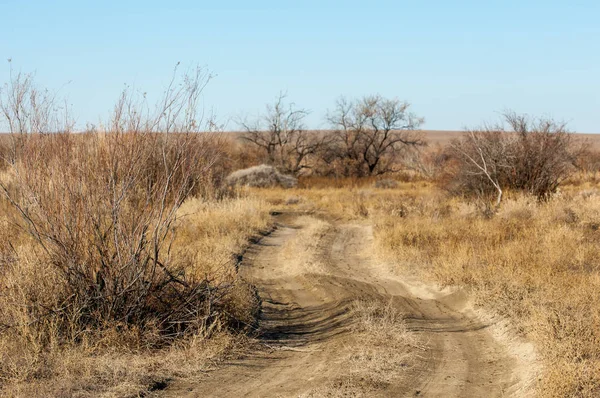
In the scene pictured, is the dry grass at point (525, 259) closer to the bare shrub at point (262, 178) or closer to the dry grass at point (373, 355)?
the dry grass at point (373, 355)

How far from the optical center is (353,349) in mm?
6945

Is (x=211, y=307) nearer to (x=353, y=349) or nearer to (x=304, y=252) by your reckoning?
(x=353, y=349)

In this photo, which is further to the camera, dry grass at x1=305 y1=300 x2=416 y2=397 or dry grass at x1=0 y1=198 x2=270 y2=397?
dry grass at x1=305 y1=300 x2=416 y2=397

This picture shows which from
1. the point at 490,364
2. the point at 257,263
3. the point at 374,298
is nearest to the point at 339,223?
the point at 257,263

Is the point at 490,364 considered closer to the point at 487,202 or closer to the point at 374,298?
the point at 374,298

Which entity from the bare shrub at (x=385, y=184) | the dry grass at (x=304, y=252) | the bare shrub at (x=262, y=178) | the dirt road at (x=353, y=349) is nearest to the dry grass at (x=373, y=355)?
the dirt road at (x=353, y=349)

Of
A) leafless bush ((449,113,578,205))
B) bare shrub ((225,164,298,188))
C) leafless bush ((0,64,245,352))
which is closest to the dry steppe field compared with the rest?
leafless bush ((0,64,245,352))

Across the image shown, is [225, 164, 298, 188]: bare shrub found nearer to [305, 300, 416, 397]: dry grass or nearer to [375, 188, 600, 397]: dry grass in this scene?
[375, 188, 600, 397]: dry grass

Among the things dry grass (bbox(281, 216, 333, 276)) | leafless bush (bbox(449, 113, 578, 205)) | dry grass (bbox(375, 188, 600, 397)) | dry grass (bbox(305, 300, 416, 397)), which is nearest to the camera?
dry grass (bbox(305, 300, 416, 397))

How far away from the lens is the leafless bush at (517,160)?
65.8 ft

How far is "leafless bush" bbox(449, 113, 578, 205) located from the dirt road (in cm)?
986

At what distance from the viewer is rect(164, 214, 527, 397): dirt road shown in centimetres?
600

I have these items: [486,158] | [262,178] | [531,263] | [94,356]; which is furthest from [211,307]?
[262,178]

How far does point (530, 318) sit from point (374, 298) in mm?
2654
